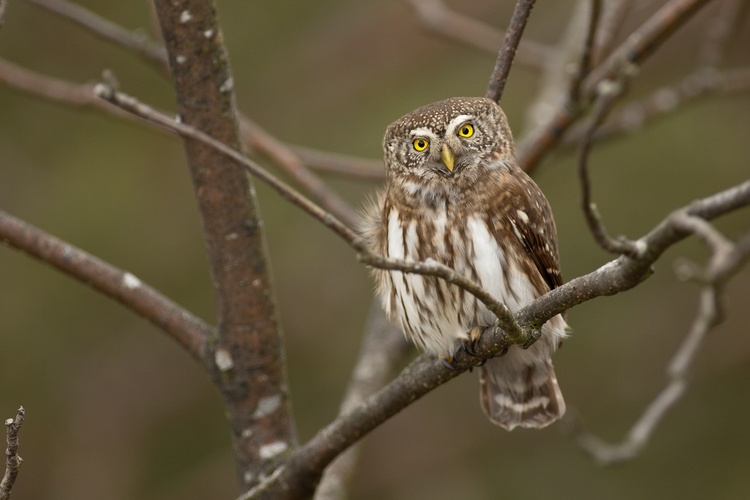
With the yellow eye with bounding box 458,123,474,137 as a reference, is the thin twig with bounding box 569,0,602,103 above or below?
above

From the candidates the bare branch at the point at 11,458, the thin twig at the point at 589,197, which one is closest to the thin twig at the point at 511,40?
the thin twig at the point at 589,197

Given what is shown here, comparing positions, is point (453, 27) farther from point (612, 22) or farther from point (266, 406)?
point (266, 406)

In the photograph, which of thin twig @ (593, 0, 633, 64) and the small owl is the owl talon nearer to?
the small owl

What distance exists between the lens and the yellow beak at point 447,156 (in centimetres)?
370

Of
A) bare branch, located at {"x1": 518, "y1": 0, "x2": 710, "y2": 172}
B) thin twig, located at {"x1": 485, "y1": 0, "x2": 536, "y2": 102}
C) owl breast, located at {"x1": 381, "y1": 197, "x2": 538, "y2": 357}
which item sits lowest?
owl breast, located at {"x1": 381, "y1": 197, "x2": 538, "y2": 357}

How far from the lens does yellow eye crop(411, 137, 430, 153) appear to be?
3.86 meters

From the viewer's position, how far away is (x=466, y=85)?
745cm

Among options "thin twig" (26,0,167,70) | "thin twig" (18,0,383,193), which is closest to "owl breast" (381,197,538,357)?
"thin twig" (18,0,383,193)

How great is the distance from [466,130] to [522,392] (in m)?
1.09

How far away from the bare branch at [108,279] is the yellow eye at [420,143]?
105cm

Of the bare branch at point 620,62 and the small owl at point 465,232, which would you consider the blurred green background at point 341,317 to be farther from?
the small owl at point 465,232

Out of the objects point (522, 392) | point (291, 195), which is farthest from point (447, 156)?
point (291, 195)

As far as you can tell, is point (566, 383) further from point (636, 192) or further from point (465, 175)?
point (465, 175)

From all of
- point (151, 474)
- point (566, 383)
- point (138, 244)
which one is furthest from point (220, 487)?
point (566, 383)
